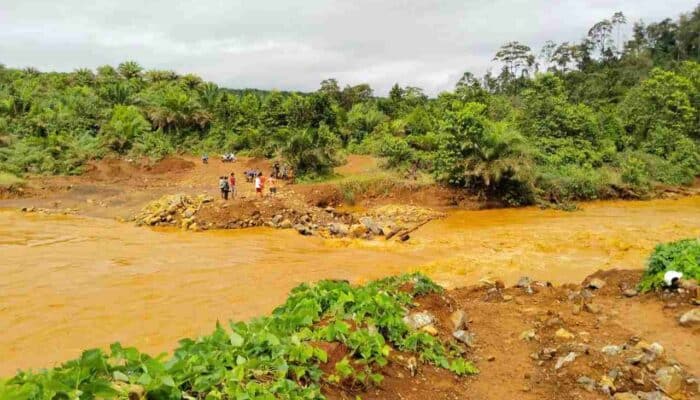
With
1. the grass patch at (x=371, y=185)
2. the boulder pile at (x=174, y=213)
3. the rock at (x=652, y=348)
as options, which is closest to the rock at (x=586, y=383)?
the rock at (x=652, y=348)

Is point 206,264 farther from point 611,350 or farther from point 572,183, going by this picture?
point 572,183

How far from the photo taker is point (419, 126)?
1261 inches

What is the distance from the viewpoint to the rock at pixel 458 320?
19.1 feet

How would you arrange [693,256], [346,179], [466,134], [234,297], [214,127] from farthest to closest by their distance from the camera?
[214,127]
[346,179]
[466,134]
[234,297]
[693,256]

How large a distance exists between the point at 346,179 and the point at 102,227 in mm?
9788

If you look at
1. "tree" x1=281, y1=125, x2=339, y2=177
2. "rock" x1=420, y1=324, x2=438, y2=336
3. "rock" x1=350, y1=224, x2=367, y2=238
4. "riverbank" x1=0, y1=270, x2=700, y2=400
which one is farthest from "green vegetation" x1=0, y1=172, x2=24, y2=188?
"rock" x1=420, y1=324, x2=438, y2=336

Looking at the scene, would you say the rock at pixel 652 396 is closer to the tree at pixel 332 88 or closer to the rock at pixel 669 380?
the rock at pixel 669 380

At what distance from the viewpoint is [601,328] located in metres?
5.96

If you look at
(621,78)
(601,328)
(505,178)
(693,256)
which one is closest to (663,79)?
(621,78)

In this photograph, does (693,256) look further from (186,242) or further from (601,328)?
(186,242)

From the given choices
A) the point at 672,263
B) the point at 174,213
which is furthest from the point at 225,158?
the point at 672,263

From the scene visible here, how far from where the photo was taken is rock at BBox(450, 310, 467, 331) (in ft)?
19.1

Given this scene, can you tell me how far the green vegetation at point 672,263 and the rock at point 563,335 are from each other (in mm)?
1925

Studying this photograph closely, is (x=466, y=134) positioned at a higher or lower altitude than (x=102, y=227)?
higher
